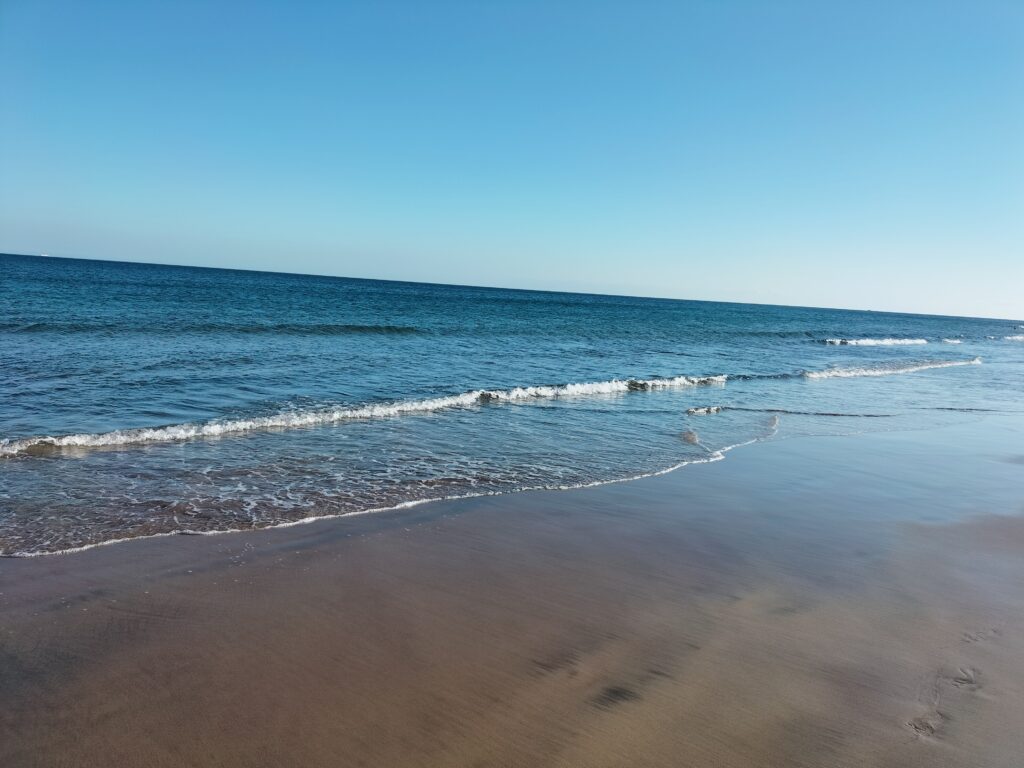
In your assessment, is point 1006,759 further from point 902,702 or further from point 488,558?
point 488,558

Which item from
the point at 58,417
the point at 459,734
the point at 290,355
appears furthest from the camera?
the point at 290,355

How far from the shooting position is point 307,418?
11.7 m

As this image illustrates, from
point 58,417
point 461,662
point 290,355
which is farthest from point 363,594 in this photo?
point 290,355

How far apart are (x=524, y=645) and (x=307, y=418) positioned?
27.5ft

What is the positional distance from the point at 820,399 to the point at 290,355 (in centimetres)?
1623

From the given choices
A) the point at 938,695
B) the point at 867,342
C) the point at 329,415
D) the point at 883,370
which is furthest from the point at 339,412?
the point at 867,342

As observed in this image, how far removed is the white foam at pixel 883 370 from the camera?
24803 millimetres

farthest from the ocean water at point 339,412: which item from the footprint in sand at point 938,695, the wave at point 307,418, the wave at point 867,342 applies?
the wave at point 867,342

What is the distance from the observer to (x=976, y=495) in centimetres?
909

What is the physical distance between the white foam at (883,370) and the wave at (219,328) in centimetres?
1875

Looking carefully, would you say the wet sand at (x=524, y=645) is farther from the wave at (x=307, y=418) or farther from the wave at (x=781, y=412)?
the wave at (x=781, y=412)

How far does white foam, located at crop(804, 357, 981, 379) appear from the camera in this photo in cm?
2480

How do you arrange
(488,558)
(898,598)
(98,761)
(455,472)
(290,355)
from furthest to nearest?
1. (290,355)
2. (455,472)
3. (488,558)
4. (898,598)
5. (98,761)

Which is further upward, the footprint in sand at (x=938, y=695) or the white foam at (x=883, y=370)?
the white foam at (x=883, y=370)
